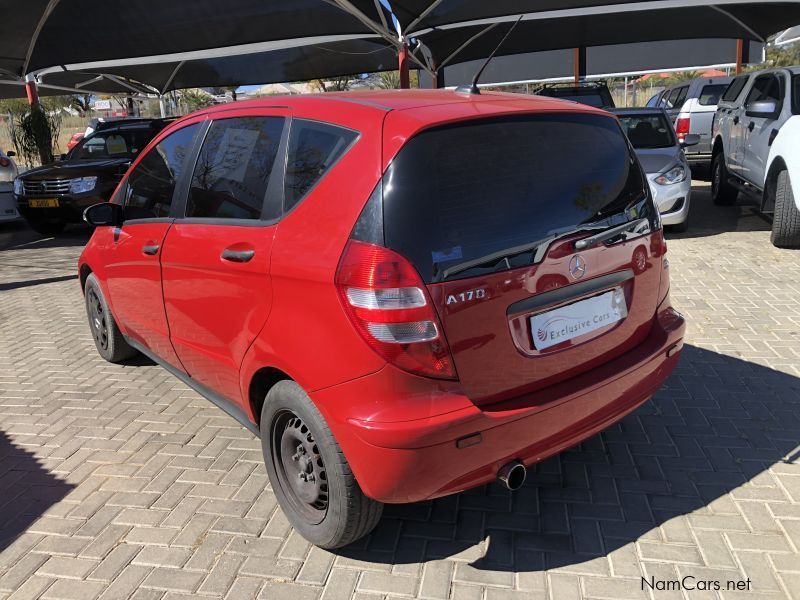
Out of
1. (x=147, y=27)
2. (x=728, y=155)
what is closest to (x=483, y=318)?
(x=728, y=155)

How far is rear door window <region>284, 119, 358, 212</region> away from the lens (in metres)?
2.56

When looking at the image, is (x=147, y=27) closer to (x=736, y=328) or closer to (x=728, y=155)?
(x=728, y=155)

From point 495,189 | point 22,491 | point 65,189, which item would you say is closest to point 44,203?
point 65,189

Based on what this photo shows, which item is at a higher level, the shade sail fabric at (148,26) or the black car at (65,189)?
the shade sail fabric at (148,26)

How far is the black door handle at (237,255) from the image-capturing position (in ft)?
9.17

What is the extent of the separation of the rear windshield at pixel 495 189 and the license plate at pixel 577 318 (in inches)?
10.9

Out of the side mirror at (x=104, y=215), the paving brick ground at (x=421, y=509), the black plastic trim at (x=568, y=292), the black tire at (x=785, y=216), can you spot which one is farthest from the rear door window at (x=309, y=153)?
the black tire at (x=785, y=216)

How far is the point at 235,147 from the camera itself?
3168 millimetres

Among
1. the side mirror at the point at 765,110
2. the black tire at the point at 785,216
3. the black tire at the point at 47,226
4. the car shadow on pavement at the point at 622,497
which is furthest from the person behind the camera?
the black tire at the point at 47,226

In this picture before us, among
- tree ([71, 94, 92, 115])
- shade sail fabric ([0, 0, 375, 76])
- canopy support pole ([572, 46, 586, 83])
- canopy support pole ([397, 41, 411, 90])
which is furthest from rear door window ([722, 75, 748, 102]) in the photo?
tree ([71, 94, 92, 115])

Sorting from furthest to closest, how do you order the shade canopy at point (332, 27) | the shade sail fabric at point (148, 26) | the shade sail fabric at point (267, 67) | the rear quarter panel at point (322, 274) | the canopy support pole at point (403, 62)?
the shade sail fabric at point (267, 67) → the canopy support pole at point (403, 62) → the shade sail fabric at point (148, 26) → the shade canopy at point (332, 27) → the rear quarter panel at point (322, 274)

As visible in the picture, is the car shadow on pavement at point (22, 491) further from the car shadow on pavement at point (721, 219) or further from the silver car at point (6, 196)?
the silver car at point (6, 196)

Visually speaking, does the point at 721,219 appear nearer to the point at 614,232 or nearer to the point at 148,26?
the point at 614,232

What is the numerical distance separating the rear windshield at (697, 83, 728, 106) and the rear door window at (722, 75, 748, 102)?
426cm
